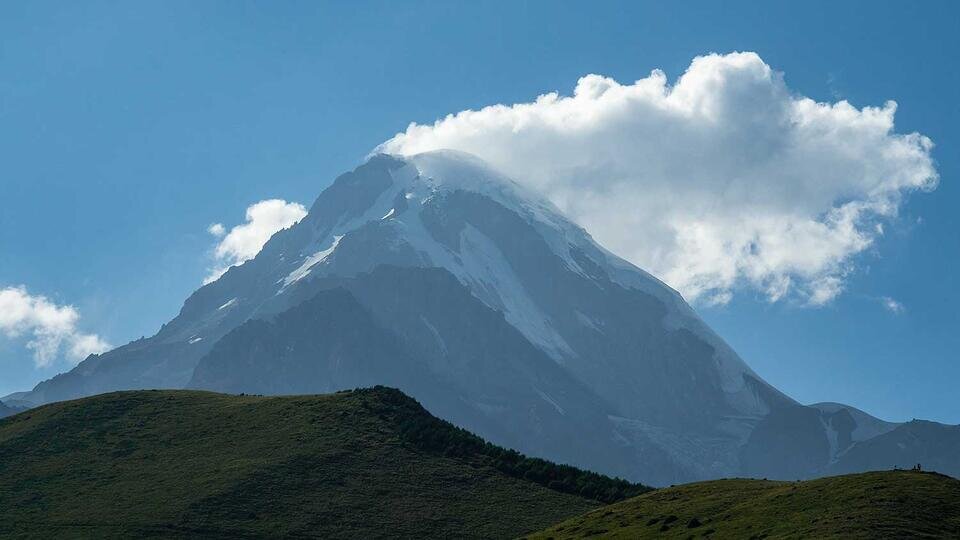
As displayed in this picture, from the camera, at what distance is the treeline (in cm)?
12669

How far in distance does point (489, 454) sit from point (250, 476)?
85.7 ft

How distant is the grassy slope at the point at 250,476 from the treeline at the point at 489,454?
2.10 feet

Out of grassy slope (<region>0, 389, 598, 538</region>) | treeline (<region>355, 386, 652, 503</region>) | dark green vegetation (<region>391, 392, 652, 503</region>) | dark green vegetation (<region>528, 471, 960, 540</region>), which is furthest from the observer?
treeline (<region>355, 386, 652, 503</region>)

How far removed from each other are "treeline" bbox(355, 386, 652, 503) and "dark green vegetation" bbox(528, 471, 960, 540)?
1068 inches

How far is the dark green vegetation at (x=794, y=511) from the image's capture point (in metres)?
70.9

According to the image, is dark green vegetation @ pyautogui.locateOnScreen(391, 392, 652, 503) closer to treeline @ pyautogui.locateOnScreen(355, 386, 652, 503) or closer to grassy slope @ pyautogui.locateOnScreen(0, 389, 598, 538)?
treeline @ pyautogui.locateOnScreen(355, 386, 652, 503)

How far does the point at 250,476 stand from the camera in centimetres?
12525

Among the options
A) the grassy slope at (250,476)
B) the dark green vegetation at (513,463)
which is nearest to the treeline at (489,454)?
the dark green vegetation at (513,463)

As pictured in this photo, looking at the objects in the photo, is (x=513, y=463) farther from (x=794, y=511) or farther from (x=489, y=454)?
(x=794, y=511)

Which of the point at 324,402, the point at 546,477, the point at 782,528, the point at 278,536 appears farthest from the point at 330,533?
the point at 782,528

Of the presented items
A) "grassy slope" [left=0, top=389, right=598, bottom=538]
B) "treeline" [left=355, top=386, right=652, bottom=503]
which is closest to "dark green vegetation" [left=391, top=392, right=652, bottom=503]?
"treeline" [left=355, top=386, right=652, bottom=503]

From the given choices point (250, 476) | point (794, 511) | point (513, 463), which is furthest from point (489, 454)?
point (794, 511)

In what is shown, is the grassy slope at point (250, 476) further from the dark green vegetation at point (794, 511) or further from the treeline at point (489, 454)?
the dark green vegetation at point (794, 511)

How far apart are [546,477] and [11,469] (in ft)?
184
